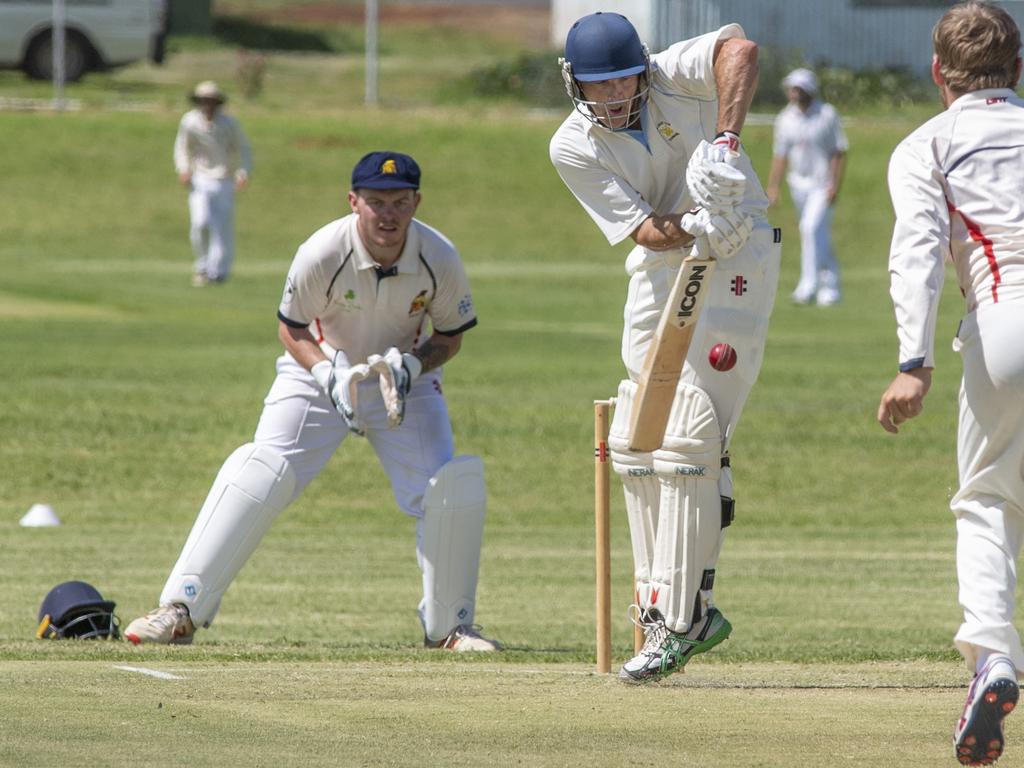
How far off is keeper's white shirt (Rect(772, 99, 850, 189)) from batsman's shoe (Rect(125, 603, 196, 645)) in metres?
13.1

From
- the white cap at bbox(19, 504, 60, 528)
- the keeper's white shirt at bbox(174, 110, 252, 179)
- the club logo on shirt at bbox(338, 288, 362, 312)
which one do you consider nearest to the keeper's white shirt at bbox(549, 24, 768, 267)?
the club logo on shirt at bbox(338, 288, 362, 312)

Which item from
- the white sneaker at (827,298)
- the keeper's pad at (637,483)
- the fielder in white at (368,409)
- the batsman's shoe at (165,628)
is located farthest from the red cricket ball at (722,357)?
the white sneaker at (827,298)

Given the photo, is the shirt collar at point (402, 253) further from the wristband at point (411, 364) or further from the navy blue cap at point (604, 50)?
the navy blue cap at point (604, 50)

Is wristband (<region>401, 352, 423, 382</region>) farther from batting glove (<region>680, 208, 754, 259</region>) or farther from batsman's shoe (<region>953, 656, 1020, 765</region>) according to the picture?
batsman's shoe (<region>953, 656, 1020, 765</region>)

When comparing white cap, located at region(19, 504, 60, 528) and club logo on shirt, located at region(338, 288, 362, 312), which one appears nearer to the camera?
club logo on shirt, located at region(338, 288, 362, 312)

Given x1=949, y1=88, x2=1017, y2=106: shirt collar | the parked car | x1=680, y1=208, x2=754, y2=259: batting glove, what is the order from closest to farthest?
x1=949, y1=88, x2=1017, y2=106: shirt collar < x1=680, y1=208, x2=754, y2=259: batting glove < the parked car

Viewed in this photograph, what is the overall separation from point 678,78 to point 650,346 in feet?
2.70

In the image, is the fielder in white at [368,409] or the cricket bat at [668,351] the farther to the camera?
the fielder in white at [368,409]

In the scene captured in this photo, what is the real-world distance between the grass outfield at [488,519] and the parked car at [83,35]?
9.76ft

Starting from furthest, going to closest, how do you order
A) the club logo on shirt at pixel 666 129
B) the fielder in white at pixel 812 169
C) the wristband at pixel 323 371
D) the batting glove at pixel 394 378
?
the fielder in white at pixel 812 169 → the wristband at pixel 323 371 → the batting glove at pixel 394 378 → the club logo on shirt at pixel 666 129

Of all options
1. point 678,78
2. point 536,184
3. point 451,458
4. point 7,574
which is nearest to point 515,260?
point 536,184

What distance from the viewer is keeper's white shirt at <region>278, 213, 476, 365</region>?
755 cm

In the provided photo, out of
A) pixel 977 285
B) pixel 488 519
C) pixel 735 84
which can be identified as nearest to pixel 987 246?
pixel 977 285

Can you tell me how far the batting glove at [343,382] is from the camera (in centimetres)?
736
